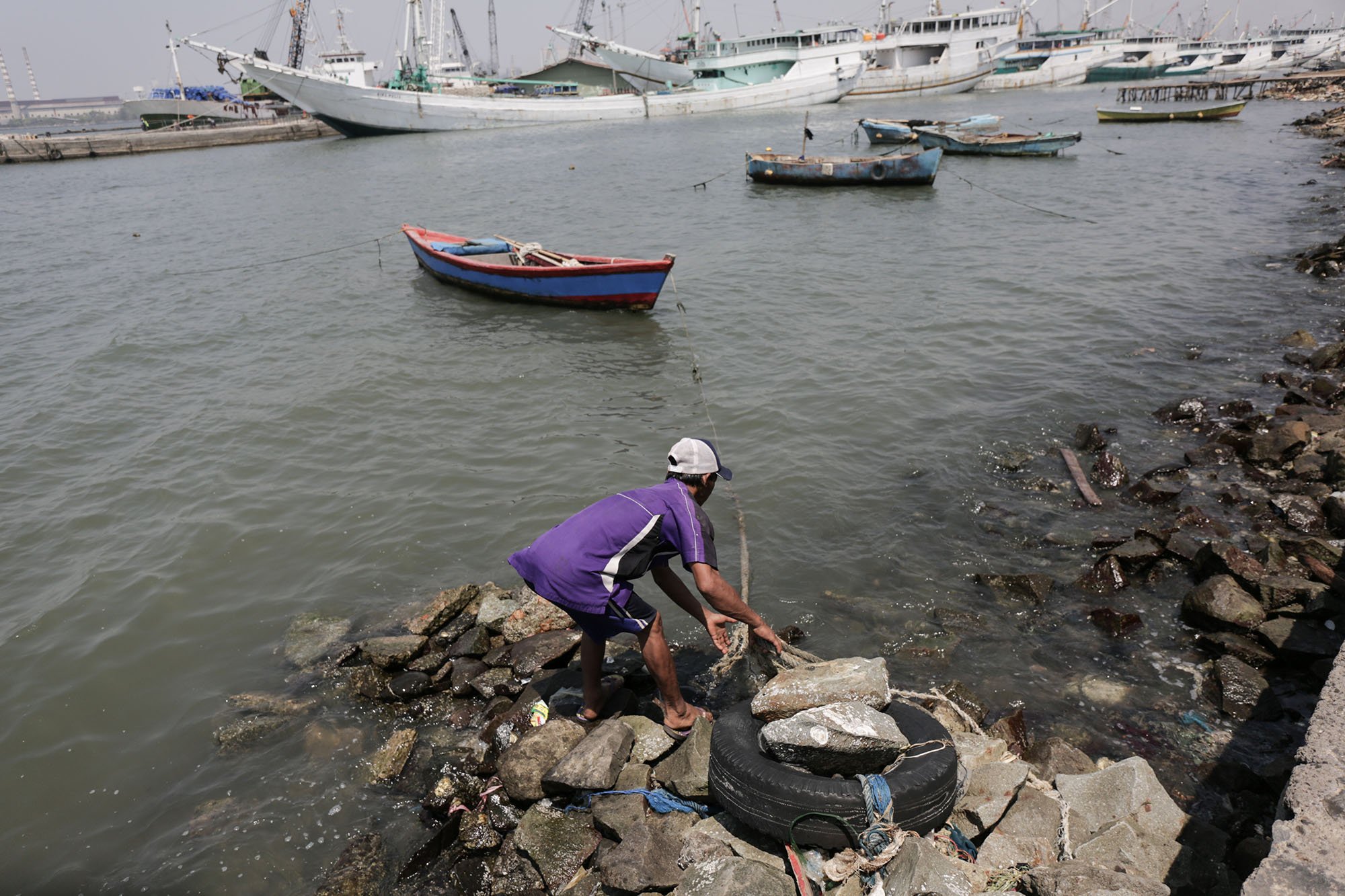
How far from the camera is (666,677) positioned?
468 cm

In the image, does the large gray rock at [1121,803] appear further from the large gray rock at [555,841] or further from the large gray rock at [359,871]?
the large gray rock at [359,871]

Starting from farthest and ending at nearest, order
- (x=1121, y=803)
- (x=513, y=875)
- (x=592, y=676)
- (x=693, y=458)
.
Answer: (x=592, y=676) < (x=693, y=458) < (x=513, y=875) < (x=1121, y=803)

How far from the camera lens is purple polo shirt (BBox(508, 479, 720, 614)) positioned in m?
4.32

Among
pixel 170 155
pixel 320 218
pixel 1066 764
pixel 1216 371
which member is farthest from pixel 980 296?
pixel 170 155

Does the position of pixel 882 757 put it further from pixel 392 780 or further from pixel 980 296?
pixel 980 296

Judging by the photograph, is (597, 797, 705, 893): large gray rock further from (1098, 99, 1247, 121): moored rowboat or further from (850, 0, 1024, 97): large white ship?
(850, 0, 1024, 97): large white ship

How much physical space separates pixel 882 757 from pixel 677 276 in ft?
50.9

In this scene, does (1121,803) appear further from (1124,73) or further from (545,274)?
(1124,73)

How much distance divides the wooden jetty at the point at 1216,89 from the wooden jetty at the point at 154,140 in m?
66.9

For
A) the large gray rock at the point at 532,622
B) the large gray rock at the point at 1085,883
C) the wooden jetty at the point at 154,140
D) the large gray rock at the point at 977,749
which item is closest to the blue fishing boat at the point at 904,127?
the large gray rock at the point at 532,622

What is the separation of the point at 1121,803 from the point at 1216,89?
74.3m

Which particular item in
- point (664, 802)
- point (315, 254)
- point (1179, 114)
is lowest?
point (664, 802)

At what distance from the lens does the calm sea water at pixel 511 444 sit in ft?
18.2

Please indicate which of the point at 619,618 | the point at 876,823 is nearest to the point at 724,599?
the point at 619,618
